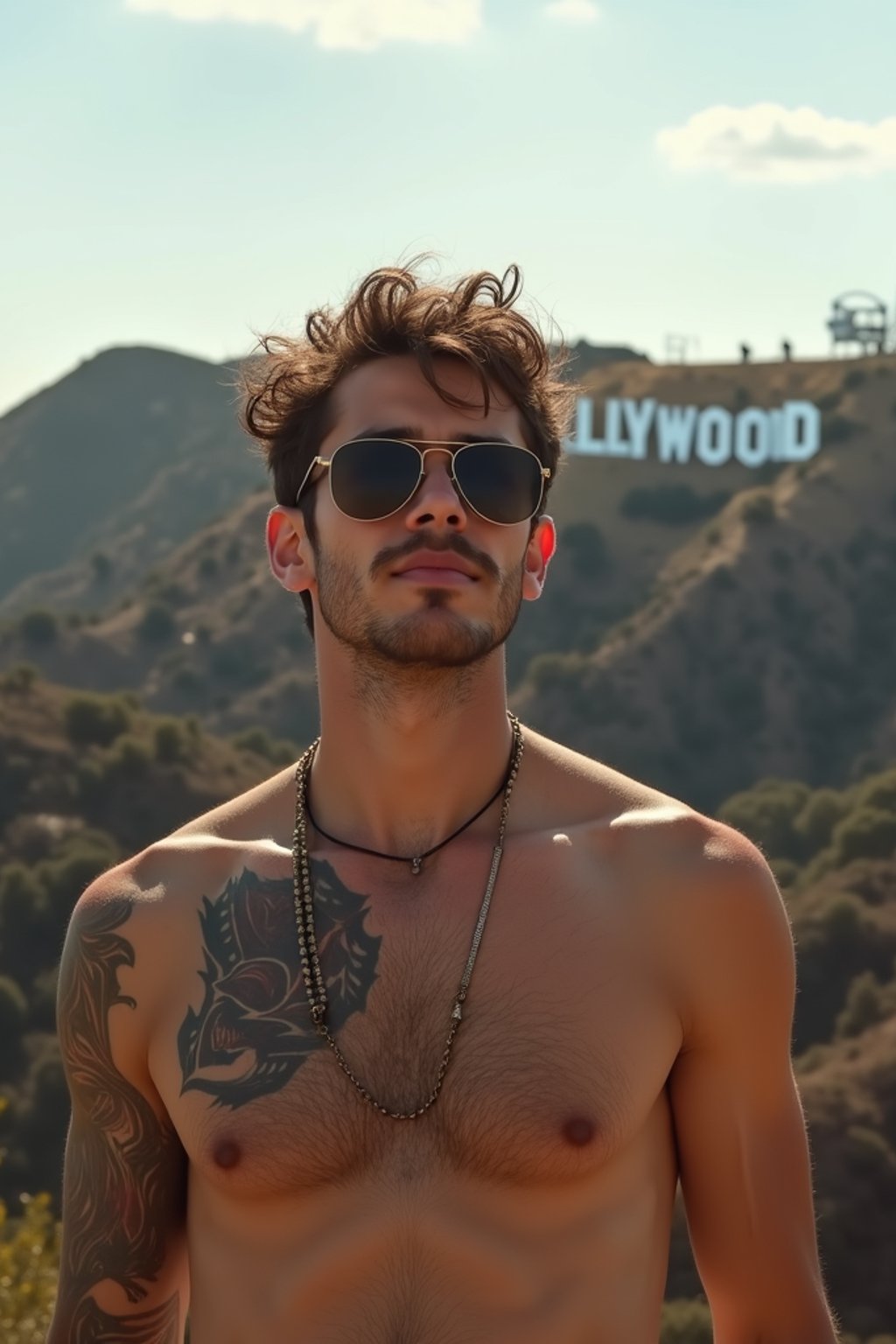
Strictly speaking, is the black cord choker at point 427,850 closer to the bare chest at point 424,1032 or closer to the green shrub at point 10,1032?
the bare chest at point 424,1032

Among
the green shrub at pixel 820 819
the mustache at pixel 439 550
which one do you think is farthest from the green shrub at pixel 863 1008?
the mustache at pixel 439 550

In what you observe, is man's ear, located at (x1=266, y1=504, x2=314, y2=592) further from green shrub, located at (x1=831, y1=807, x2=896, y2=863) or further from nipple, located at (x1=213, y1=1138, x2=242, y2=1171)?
green shrub, located at (x1=831, y1=807, x2=896, y2=863)

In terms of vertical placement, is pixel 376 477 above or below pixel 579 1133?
above

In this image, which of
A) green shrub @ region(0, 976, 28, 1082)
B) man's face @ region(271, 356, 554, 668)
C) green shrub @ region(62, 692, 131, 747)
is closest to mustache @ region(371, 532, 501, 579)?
man's face @ region(271, 356, 554, 668)

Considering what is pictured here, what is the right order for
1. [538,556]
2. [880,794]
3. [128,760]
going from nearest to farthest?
1. [538,556]
2. [128,760]
3. [880,794]

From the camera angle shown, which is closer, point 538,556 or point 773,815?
point 538,556

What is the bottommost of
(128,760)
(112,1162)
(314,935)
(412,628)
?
(128,760)

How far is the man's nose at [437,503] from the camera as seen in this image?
15.4ft

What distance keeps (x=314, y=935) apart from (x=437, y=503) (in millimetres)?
1130

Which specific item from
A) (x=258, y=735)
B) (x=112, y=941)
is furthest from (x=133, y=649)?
(x=112, y=941)

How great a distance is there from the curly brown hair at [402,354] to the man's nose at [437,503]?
23 centimetres

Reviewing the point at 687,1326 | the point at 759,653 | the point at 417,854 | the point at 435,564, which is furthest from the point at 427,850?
the point at 759,653

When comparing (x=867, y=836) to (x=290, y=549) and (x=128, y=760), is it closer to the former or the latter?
(x=128, y=760)

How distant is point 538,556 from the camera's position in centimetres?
516
